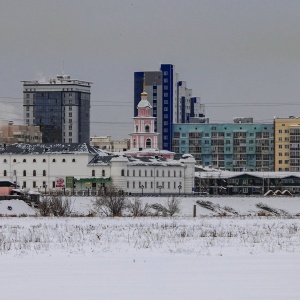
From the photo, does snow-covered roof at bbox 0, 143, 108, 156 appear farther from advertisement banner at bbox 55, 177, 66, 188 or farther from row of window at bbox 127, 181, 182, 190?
row of window at bbox 127, 181, 182, 190

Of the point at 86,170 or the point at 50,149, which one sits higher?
the point at 50,149

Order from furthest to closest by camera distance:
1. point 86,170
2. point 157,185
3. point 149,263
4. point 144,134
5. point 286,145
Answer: point 286,145, point 144,134, point 157,185, point 86,170, point 149,263

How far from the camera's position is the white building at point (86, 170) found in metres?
149

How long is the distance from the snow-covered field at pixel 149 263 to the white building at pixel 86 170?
111 m

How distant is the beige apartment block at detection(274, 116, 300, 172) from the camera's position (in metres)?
194

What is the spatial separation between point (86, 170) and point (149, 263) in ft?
411

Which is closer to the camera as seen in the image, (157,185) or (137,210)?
(137,210)

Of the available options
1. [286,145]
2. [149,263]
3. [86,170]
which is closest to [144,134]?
[86,170]

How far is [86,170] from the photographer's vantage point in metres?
150

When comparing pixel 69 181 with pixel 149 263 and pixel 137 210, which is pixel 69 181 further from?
pixel 149 263

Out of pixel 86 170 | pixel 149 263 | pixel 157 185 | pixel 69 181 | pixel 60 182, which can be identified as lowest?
pixel 157 185

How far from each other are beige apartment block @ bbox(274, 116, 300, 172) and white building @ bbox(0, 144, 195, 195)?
43.9 m

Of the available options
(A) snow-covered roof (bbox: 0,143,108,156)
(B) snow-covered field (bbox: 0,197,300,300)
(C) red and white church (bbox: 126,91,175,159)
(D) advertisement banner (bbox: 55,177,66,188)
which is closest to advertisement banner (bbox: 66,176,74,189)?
(D) advertisement banner (bbox: 55,177,66,188)

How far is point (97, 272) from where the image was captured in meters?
23.0
